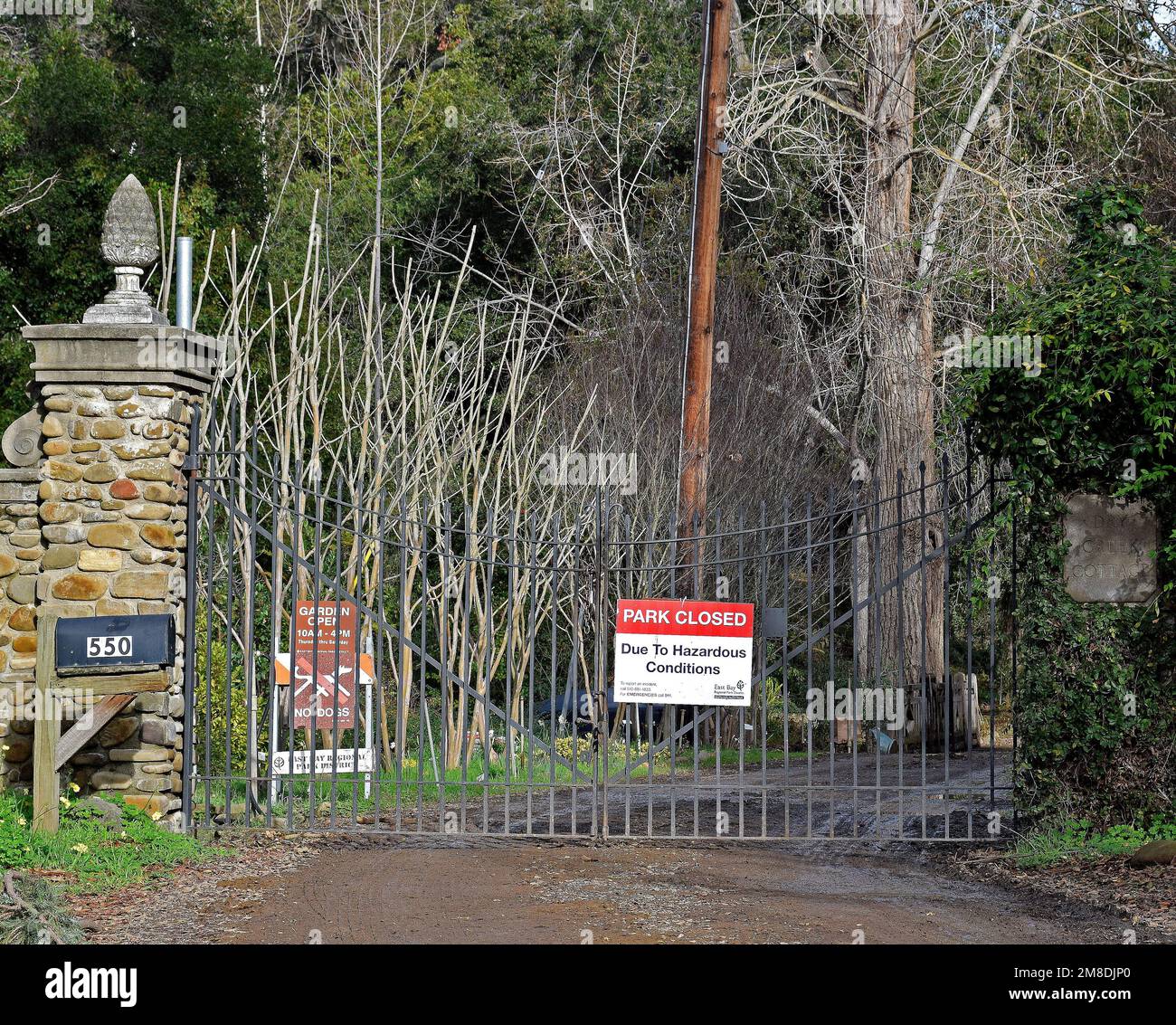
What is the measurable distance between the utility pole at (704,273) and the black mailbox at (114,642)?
494 centimetres

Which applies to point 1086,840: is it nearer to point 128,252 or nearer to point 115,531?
point 115,531

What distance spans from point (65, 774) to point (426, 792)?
3519mm

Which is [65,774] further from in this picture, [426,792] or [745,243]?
[745,243]

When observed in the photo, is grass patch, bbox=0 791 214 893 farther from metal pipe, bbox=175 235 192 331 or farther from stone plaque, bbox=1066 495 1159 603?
stone plaque, bbox=1066 495 1159 603

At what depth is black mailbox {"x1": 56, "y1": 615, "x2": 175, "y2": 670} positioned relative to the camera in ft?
24.1

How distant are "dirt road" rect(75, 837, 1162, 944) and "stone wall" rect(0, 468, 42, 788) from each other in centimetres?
133

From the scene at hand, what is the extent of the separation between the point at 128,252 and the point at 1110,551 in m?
5.66

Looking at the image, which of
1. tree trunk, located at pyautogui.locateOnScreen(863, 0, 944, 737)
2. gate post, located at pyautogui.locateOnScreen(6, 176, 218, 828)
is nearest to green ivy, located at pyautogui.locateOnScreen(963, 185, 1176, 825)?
gate post, located at pyautogui.locateOnScreen(6, 176, 218, 828)

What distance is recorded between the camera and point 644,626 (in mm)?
7930

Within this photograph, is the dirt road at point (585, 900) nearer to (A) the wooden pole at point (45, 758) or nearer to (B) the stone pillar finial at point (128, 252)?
(A) the wooden pole at point (45, 758)

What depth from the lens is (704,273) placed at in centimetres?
1202

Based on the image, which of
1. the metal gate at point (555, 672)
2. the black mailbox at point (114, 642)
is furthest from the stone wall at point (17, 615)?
the metal gate at point (555, 672)

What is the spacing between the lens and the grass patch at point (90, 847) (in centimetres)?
688

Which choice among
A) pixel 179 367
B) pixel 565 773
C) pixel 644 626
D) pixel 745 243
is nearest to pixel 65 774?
pixel 179 367
